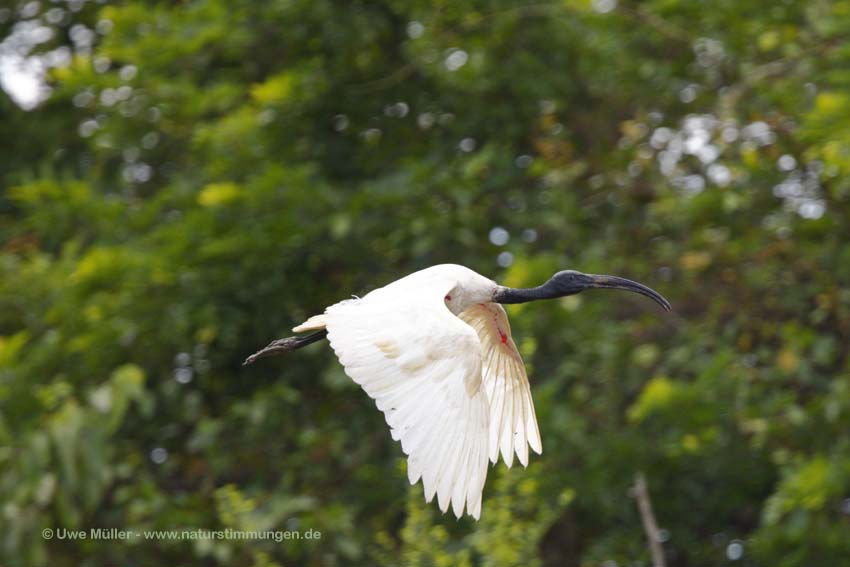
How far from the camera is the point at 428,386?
4371mm

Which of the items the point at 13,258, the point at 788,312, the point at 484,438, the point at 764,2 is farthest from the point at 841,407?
the point at 13,258

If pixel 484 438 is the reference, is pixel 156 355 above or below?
below

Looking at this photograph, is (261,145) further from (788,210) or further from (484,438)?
(484,438)

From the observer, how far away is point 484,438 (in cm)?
443

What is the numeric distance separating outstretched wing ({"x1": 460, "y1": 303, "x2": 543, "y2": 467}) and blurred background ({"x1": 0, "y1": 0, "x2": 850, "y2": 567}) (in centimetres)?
99

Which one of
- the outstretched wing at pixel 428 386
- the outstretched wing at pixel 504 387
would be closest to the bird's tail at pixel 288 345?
the outstretched wing at pixel 504 387

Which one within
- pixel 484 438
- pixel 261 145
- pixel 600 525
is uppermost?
pixel 484 438

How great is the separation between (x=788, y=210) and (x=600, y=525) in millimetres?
1670

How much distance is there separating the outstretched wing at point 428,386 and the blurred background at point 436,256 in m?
2.02

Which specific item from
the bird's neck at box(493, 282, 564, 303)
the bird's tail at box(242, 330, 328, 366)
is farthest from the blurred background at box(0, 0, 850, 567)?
the bird's tail at box(242, 330, 328, 366)

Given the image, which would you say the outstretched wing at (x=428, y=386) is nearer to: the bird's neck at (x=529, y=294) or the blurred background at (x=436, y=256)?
the bird's neck at (x=529, y=294)

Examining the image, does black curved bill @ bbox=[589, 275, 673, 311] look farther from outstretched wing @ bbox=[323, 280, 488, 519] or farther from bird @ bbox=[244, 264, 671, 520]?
outstretched wing @ bbox=[323, 280, 488, 519]

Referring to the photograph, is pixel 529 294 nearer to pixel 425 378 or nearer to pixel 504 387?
pixel 504 387

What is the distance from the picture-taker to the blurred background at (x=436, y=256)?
673 centimetres
